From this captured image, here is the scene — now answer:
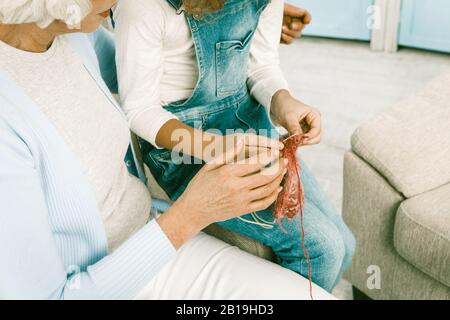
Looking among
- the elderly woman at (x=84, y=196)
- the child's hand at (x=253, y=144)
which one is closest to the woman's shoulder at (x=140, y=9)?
the elderly woman at (x=84, y=196)

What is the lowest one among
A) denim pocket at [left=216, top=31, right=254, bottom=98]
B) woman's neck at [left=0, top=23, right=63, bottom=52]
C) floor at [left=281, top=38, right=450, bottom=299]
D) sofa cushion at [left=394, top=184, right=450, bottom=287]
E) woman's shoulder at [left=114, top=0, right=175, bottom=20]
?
floor at [left=281, top=38, right=450, bottom=299]

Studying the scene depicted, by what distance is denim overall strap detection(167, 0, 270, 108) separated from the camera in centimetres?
106

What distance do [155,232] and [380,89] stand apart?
8.25 feet

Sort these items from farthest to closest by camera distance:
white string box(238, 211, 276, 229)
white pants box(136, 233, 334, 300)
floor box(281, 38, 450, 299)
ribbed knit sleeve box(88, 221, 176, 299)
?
floor box(281, 38, 450, 299) → white string box(238, 211, 276, 229) → white pants box(136, 233, 334, 300) → ribbed knit sleeve box(88, 221, 176, 299)

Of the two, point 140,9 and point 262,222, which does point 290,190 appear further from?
point 140,9

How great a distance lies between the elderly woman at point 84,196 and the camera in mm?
728

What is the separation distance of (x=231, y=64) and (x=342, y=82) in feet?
7.17

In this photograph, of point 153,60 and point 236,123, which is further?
point 236,123

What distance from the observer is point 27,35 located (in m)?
0.85

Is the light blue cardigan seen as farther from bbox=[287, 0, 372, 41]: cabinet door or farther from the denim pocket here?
bbox=[287, 0, 372, 41]: cabinet door

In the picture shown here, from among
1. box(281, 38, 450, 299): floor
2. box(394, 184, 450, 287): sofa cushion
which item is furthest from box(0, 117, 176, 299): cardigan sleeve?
box(281, 38, 450, 299): floor

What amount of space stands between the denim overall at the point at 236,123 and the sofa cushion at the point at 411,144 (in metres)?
0.23

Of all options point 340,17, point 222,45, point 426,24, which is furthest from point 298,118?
point 340,17

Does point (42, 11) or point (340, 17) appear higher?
point (42, 11)
